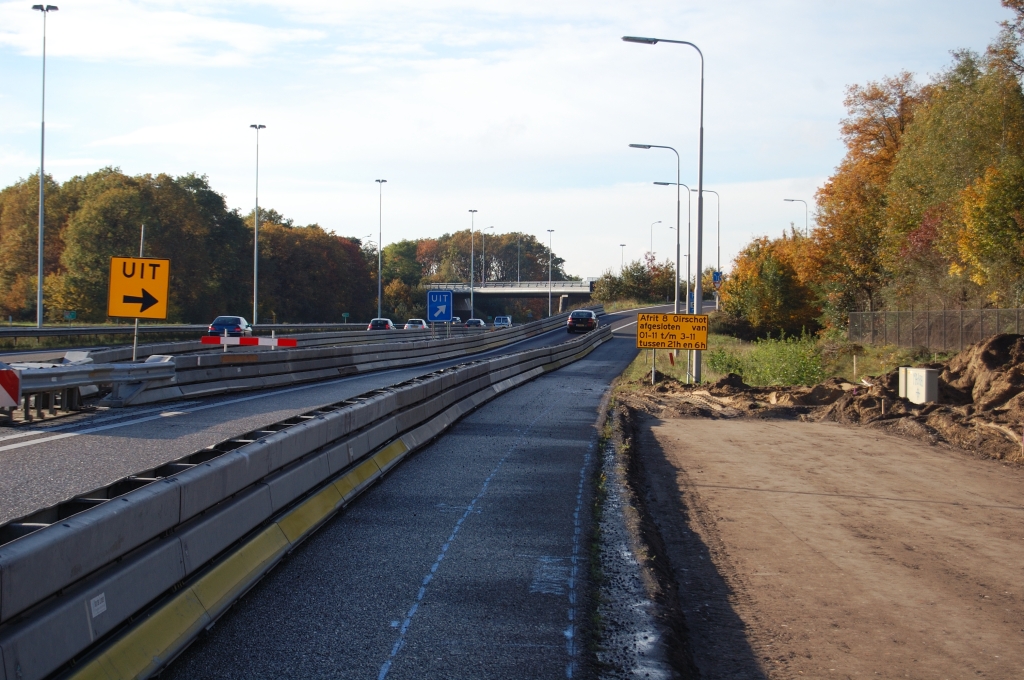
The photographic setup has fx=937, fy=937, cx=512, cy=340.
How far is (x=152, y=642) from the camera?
16.2 ft

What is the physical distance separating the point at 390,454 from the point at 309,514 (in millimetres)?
3394

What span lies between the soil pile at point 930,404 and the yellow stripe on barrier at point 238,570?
13235mm

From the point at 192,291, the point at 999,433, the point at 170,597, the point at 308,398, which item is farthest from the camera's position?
the point at 192,291

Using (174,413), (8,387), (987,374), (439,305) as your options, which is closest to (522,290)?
(439,305)

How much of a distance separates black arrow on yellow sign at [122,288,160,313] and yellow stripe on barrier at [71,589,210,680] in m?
12.4

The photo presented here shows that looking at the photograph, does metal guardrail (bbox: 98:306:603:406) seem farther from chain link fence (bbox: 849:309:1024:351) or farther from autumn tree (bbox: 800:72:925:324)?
autumn tree (bbox: 800:72:925:324)

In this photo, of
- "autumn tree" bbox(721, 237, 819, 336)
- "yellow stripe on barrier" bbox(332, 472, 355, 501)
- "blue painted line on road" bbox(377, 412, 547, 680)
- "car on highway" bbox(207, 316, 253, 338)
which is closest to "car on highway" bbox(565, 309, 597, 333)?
"autumn tree" bbox(721, 237, 819, 336)

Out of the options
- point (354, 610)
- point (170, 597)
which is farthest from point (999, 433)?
point (170, 597)

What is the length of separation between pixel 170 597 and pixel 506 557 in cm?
297

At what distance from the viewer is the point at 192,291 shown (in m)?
76.8

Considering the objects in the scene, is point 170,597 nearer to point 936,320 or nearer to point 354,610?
point 354,610

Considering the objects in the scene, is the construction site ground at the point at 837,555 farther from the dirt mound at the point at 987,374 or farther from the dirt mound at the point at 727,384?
the dirt mound at the point at 727,384

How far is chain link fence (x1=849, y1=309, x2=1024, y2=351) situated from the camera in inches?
1260

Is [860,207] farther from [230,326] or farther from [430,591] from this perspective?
[430,591]
